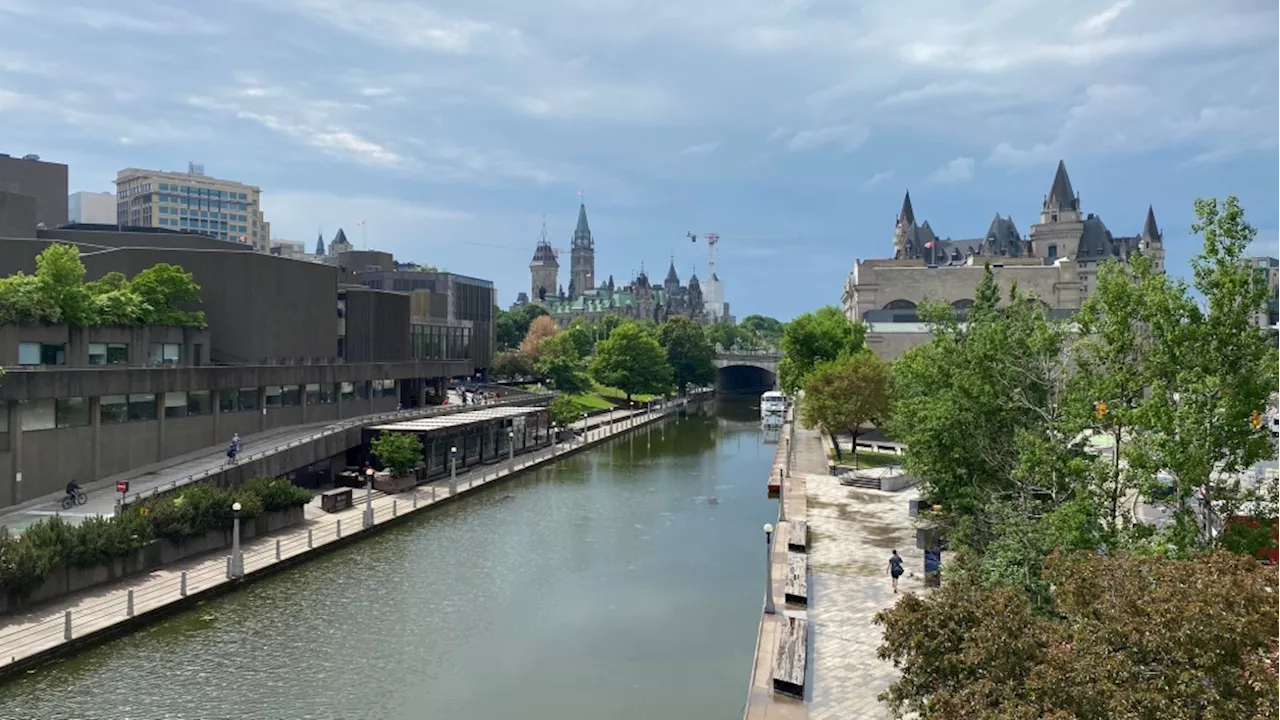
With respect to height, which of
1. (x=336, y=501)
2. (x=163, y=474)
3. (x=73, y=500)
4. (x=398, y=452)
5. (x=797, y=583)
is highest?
(x=398, y=452)

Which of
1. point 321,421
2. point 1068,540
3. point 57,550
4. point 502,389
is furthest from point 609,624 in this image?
point 502,389

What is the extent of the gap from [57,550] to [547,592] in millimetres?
15028

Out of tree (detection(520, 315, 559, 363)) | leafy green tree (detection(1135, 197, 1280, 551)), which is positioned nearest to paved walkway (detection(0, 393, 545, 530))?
leafy green tree (detection(1135, 197, 1280, 551))

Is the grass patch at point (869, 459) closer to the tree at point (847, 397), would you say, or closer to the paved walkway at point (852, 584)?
the tree at point (847, 397)

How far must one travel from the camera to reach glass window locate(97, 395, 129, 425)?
39.8m

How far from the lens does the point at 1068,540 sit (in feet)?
61.0

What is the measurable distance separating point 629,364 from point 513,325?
49.4m

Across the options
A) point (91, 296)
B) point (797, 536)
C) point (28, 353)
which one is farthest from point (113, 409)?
point (797, 536)

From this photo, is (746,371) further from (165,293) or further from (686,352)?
(165,293)

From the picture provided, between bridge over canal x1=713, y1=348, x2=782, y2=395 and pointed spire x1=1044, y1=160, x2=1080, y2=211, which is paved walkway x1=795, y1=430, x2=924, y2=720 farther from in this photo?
pointed spire x1=1044, y1=160, x2=1080, y2=211

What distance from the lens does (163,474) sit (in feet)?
134

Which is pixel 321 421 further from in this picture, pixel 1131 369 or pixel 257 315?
pixel 1131 369

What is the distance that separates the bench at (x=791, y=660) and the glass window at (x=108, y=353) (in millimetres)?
37365

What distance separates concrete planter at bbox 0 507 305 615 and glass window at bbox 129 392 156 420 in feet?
34.9
